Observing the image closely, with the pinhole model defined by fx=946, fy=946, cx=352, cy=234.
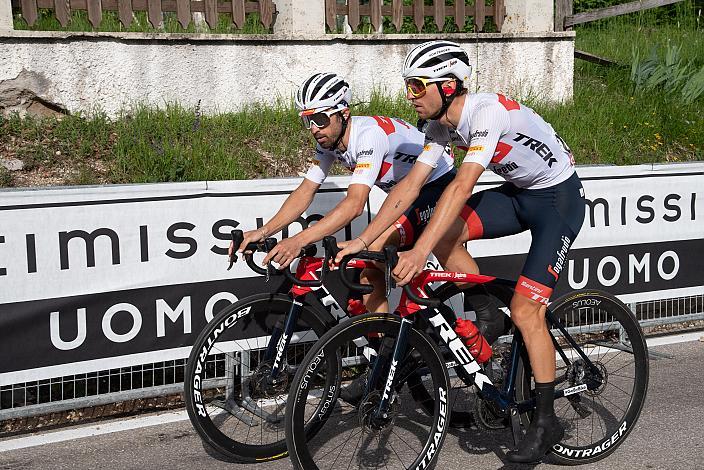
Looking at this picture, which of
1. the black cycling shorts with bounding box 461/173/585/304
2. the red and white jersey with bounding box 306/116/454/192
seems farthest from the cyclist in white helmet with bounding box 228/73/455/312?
the black cycling shorts with bounding box 461/173/585/304

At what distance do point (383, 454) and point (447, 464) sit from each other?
0.48m

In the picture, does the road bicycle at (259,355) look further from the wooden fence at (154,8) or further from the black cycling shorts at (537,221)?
the wooden fence at (154,8)

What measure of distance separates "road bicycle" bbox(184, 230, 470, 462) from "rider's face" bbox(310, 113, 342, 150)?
0.63 m

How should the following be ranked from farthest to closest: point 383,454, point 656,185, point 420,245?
point 656,185 < point 383,454 < point 420,245

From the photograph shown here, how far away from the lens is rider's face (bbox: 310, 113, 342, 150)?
17.1ft

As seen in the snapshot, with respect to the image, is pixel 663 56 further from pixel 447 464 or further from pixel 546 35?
pixel 447 464

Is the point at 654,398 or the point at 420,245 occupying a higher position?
the point at 420,245

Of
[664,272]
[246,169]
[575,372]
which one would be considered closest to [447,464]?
[575,372]

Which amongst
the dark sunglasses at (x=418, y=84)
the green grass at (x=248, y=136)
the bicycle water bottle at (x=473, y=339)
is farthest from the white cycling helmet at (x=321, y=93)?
the green grass at (x=248, y=136)

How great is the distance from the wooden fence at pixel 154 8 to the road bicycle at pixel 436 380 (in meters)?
6.13

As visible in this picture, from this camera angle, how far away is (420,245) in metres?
4.35

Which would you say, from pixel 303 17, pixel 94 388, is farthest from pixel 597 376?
pixel 303 17

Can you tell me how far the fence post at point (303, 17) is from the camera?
10.8 m

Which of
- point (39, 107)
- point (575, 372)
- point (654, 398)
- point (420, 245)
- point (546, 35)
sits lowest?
point (654, 398)
